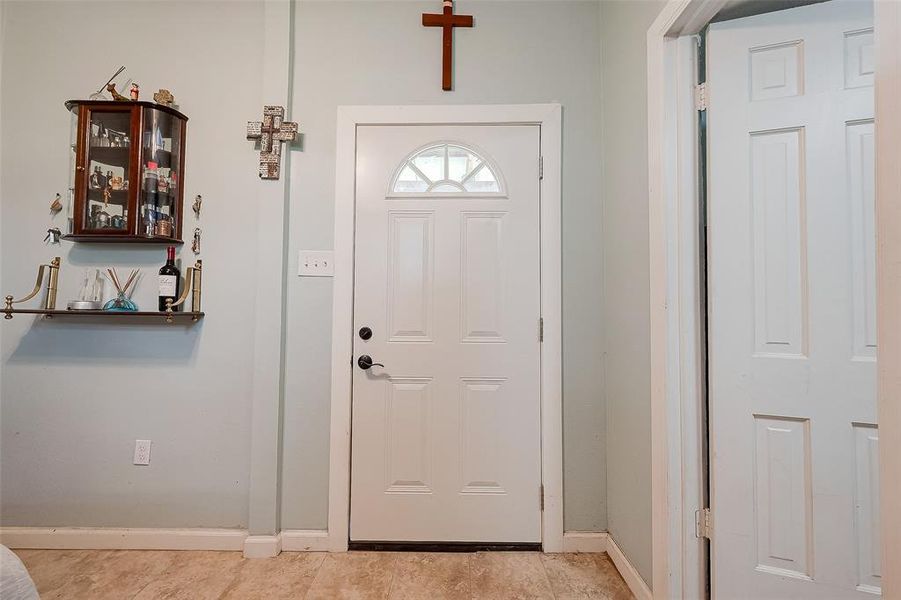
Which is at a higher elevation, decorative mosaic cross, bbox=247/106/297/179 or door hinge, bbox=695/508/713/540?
decorative mosaic cross, bbox=247/106/297/179

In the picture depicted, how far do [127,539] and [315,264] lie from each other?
4.88ft

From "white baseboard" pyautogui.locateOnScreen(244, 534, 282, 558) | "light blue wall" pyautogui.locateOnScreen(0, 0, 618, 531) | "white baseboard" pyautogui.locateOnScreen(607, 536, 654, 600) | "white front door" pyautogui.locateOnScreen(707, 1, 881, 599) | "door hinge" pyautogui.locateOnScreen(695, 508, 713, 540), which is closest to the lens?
"white front door" pyautogui.locateOnScreen(707, 1, 881, 599)

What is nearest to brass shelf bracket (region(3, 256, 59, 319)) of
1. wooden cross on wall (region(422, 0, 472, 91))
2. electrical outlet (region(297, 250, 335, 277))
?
electrical outlet (region(297, 250, 335, 277))

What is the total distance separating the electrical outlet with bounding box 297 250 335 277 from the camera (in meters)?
1.82

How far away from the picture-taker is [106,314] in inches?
70.0

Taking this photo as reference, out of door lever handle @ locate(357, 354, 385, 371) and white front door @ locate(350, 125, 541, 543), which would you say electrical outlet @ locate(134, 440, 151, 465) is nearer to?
white front door @ locate(350, 125, 541, 543)

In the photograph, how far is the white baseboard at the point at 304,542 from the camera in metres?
1.74

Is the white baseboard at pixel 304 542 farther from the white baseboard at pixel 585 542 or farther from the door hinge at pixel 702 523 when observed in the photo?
the door hinge at pixel 702 523

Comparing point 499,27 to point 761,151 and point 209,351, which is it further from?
point 209,351

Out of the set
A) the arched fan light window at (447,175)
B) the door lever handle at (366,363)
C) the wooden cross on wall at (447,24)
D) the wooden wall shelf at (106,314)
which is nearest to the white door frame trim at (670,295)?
the arched fan light window at (447,175)

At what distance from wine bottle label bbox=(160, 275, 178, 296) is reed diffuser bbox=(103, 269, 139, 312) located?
163 millimetres

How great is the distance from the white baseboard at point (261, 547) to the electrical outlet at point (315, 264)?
3.83 ft

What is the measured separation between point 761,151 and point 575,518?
1583mm

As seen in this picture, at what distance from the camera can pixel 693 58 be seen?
1314 millimetres
